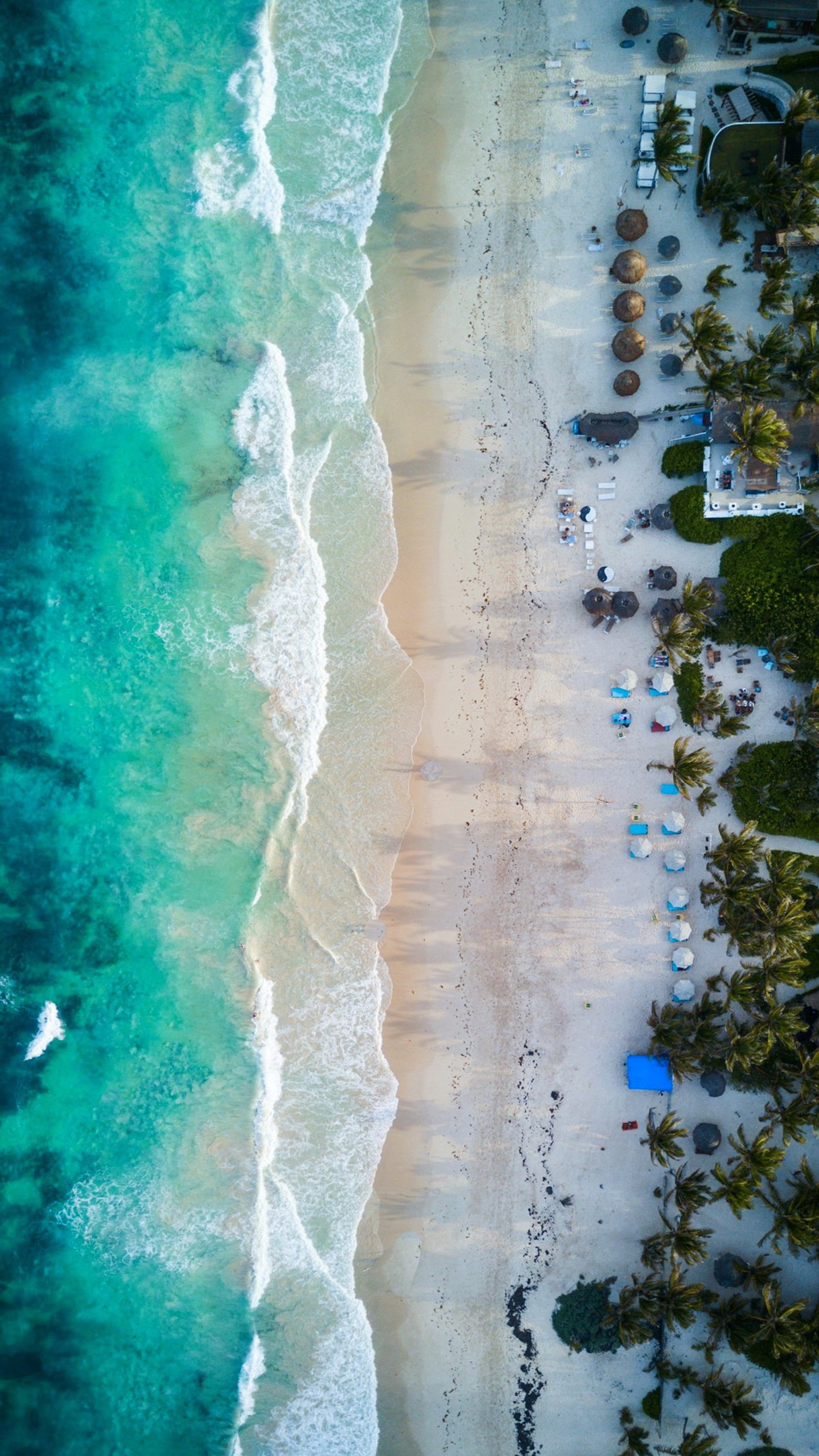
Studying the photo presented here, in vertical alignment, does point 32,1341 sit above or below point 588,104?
below

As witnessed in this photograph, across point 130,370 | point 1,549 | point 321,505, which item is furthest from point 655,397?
point 1,549

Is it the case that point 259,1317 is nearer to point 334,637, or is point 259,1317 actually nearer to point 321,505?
point 334,637

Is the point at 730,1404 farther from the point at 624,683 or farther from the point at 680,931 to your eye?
the point at 624,683

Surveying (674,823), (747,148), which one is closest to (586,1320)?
(674,823)

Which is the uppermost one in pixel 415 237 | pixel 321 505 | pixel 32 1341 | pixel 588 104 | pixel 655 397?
pixel 588 104

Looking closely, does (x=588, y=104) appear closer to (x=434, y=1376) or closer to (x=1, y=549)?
(x=1, y=549)

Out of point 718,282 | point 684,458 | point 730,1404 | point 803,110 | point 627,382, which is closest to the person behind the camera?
point 803,110
